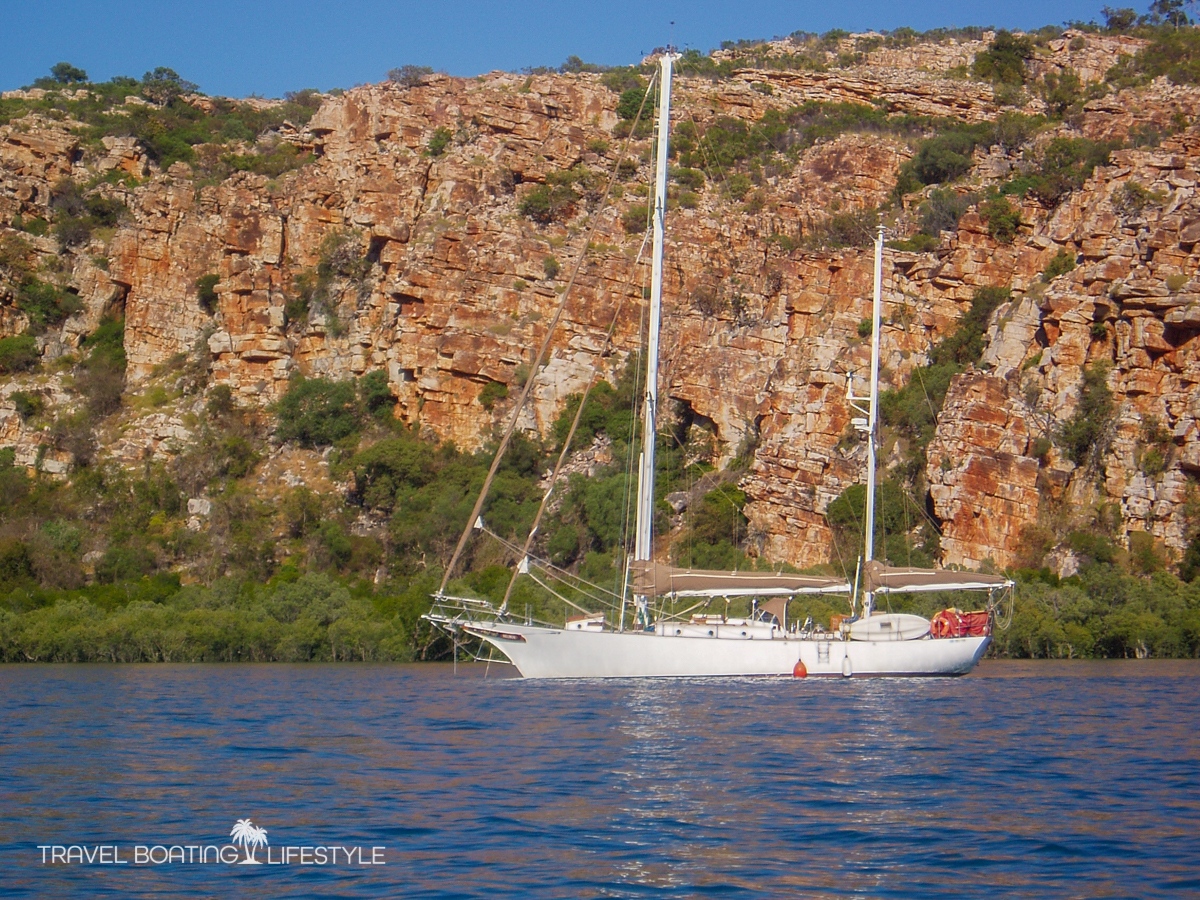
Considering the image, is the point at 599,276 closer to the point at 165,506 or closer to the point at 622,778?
the point at 165,506

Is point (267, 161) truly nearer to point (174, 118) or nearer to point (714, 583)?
point (174, 118)

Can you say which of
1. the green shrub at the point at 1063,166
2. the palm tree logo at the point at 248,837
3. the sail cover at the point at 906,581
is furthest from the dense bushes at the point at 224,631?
the green shrub at the point at 1063,166

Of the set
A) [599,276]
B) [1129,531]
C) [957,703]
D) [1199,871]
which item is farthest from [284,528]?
[1199,871]

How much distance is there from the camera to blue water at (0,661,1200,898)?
52.7ft

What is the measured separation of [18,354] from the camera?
86562 mm

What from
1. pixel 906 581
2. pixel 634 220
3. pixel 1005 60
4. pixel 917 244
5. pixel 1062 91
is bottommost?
pixel 906 581

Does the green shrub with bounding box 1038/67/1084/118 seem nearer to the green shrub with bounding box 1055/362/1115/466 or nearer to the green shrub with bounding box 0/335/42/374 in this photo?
the green shrub with bounding box 1055/362/1115/466

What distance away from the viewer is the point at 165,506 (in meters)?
77.8

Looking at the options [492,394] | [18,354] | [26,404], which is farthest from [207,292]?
[492,394]

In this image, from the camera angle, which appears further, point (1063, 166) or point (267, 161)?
point (267, 161)

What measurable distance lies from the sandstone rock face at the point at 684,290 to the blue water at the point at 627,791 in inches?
1170

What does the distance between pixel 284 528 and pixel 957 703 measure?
155ft

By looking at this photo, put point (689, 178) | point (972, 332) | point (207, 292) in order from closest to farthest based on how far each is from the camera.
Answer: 1. point (972, 332)
2. point (207, 292)
3. point (689, 178)

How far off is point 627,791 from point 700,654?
18.2m
